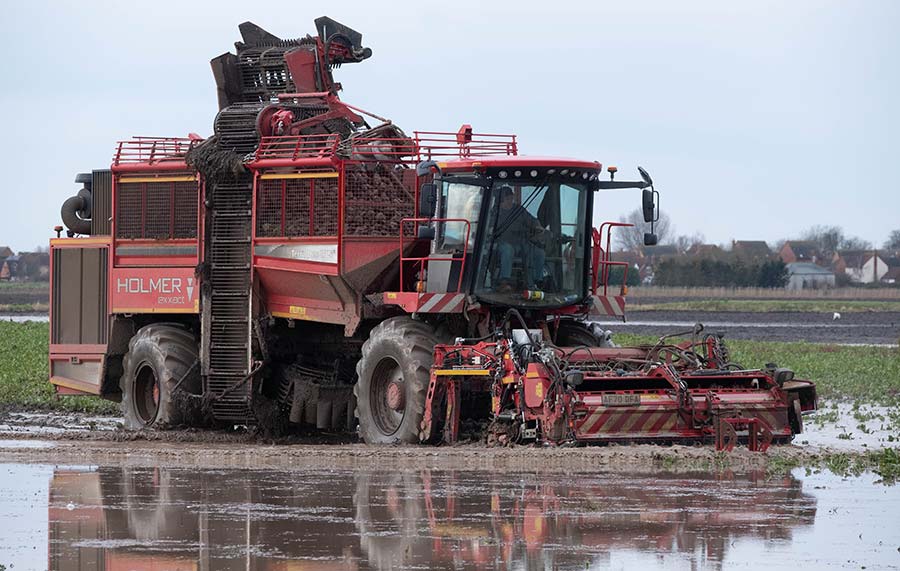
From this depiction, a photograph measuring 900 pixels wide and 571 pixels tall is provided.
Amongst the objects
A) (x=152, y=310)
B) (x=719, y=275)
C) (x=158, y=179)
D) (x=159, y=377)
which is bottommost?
(x=719, y=275)

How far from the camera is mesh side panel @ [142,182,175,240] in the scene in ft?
72.7

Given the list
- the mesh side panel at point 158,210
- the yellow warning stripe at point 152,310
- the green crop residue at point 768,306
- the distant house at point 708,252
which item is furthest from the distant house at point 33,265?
the mesh side panel at point 158,210

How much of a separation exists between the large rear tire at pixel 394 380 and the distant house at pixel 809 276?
4183 inches

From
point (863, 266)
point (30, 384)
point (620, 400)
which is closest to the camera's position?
point (620, 400)

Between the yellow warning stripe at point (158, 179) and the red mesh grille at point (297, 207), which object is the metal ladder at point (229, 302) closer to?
the red mesh grille at point (297, 207)

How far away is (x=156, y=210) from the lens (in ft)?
73.1

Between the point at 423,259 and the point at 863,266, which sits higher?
the point at 423,259

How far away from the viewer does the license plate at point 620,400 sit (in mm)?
16797

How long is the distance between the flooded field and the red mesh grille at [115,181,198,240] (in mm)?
6170

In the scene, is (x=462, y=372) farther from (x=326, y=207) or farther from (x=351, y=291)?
(x=326, y=207)

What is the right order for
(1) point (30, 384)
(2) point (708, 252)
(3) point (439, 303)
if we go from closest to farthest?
(3) point (439, 303) < (1) point (30, 384) < (2) point (708, 252)

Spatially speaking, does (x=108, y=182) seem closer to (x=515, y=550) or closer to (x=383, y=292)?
(x=383, y=292)

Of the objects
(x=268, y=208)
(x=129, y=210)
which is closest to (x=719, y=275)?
(x=129, y=210)

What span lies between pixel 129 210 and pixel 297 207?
3440 millimetres
